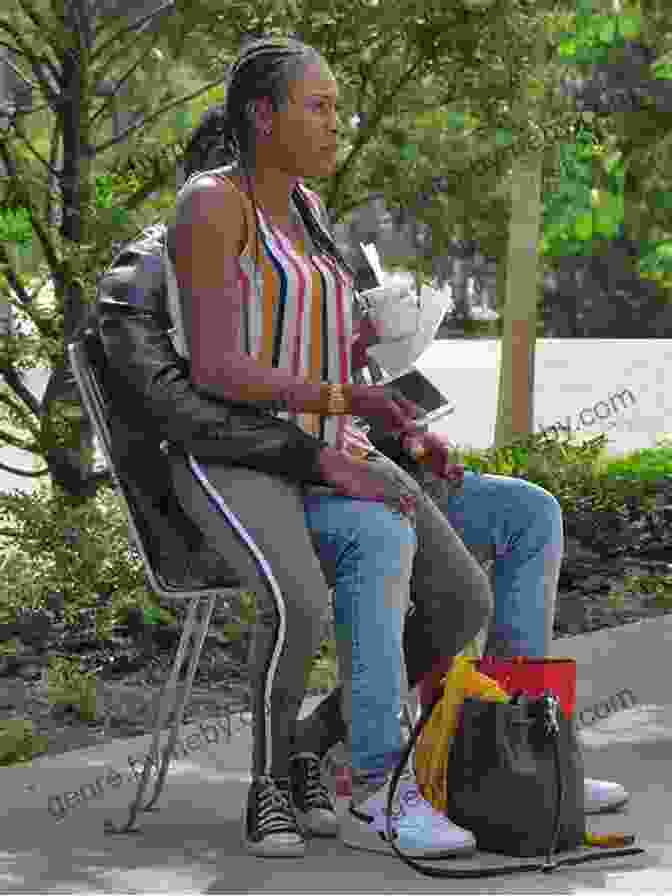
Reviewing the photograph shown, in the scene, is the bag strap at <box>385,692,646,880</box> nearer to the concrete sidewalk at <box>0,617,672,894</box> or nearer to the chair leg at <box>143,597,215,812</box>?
the concrete sidewalk at <box>0,617,672,894</box>

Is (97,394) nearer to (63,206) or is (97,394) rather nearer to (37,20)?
(63,206)

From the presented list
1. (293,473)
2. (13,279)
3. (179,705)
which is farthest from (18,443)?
(293,473)

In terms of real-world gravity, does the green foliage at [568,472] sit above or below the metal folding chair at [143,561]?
below

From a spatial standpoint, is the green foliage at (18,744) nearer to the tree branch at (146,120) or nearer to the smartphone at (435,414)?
the smartphone at (435,414)

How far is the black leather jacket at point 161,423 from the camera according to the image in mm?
4965

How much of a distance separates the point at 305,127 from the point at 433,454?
2.54ft

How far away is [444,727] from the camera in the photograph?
4930 mm

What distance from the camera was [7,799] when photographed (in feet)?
18.1

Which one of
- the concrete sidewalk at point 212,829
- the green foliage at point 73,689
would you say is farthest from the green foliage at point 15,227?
the concrete sidewalk at point 212,829

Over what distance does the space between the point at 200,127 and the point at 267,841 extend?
1603 mm

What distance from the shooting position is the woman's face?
515 cm

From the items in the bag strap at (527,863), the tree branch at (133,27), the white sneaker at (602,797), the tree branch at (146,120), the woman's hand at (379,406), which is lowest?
the white sneaker at (602,797)

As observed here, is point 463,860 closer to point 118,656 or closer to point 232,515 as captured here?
point 232,515

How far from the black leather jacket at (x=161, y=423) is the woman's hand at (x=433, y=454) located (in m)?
0.39
